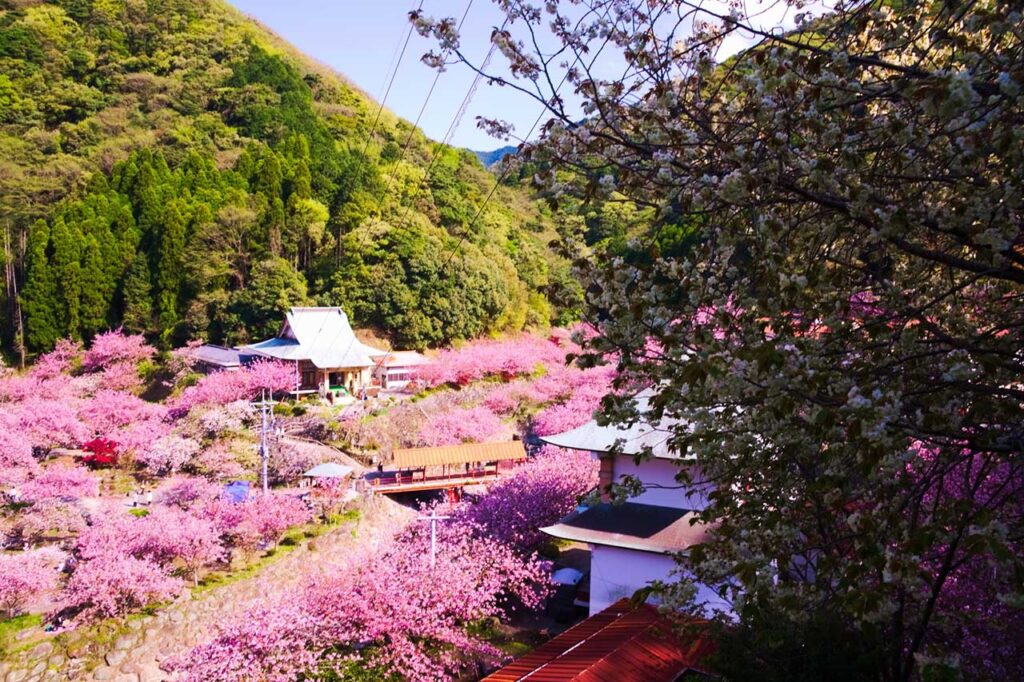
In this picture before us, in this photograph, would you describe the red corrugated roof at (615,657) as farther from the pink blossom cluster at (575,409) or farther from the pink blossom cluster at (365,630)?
the pink blossom cluster at (575,409)

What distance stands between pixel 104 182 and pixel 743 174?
33223mm

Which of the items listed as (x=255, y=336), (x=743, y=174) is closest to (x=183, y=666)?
(x=743, y=174)

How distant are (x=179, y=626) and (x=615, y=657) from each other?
7515 millimetres

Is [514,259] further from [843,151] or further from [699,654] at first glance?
[843,151]

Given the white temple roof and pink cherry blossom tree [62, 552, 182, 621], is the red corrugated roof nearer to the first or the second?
pink cherry blossom tree [62, 552, 182, 621]

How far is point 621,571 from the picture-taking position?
885 centimetres

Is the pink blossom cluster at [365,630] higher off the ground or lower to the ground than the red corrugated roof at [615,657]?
lower

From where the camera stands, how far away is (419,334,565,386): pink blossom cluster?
82.1 ft

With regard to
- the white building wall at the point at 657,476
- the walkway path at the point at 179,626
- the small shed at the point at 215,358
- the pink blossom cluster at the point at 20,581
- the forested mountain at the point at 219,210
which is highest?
the forested mountain at the point at 219,210

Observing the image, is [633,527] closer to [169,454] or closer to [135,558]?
[135,558]

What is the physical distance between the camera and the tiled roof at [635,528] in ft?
27.6

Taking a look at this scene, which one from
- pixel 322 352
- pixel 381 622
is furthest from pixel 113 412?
pixel 381 622

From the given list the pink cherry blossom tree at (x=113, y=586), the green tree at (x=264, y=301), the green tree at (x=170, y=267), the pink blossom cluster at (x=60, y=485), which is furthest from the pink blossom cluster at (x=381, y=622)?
the green tree at (x=170, y=267)

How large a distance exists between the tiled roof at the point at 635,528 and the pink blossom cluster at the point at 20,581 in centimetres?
793
